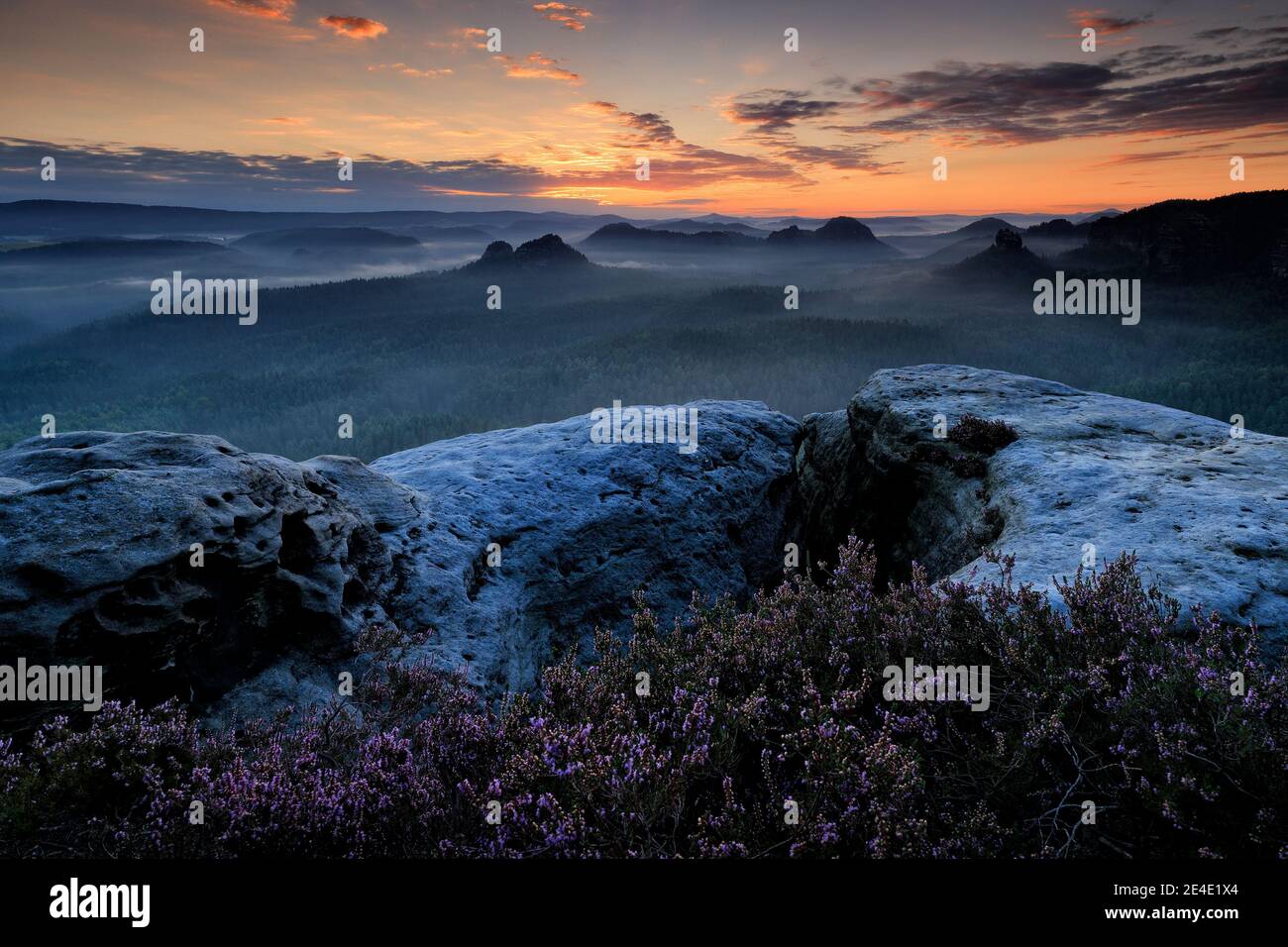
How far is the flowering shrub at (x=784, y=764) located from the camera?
10.4 feet

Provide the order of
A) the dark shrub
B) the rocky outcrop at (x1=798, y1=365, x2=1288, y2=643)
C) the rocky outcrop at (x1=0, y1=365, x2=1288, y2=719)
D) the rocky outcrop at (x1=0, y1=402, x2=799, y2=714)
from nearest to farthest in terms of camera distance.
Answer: the rocky outcrop at (x1=0, y1=402, x2=799, y2=714)
the rocky outcrop at (x1=0, y1=365, x2=1288, y2=719)
the rocky outcrop at (x1=798, y1=365, x2=1288, y2=643)
the dark shrub

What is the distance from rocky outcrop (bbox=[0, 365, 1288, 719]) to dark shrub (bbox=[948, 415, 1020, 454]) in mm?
36

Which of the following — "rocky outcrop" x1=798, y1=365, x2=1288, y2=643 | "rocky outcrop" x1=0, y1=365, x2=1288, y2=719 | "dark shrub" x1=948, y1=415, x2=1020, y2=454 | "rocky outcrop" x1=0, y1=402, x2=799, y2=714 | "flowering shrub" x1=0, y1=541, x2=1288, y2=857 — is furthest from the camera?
"dark shrub" x1=948, y1=415, x2=1020, y2=454

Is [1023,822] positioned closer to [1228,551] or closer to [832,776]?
[832,776]

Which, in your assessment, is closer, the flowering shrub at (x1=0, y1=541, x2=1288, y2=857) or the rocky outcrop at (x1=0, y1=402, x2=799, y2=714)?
the flowering shrub at (x1=0, y1=541, x2=1288, y2=857)

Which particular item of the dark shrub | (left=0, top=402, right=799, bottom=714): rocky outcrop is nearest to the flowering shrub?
(left=0, top=402, right=799, bottom=714): rocky outcrop

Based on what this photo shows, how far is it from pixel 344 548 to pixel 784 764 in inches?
238

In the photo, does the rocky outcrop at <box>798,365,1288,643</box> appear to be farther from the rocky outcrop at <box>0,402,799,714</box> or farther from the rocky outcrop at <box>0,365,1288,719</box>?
the rocky outcrop at <box>0,402,799,714</box>

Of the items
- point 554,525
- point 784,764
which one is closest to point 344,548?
point 554,525

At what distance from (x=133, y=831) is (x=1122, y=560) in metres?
6.86

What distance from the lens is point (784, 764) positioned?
395 centimetres

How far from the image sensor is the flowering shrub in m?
3.17

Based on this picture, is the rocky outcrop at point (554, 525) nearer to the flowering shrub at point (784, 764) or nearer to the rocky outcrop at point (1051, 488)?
the rocky outcrop at point (1051, 488)
